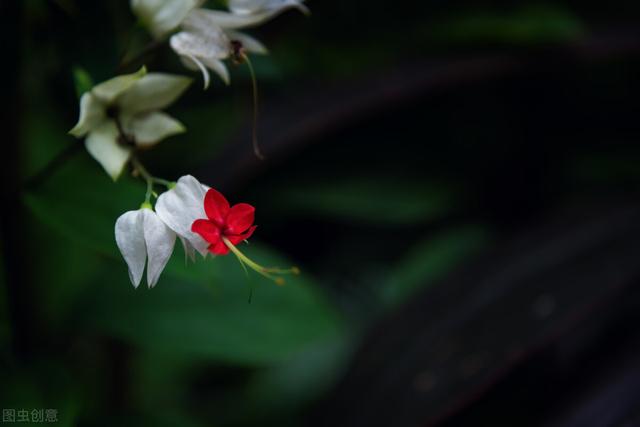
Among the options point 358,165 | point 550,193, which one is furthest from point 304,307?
point 550,193

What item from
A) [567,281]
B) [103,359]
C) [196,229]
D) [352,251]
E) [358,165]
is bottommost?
[103,359]

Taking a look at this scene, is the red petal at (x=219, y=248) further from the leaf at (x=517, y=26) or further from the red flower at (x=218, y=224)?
the leaf at (x=517, y=26)

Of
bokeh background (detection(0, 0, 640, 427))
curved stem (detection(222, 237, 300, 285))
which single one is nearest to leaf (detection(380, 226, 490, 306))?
bokeh background (detection(0, 0, 640, 427))

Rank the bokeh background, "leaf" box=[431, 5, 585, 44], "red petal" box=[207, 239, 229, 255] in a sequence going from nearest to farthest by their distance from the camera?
"red petal" box=[207, 239, 229, 255] → the bokeh background → "leaf" box=[431, 5, 585, 44]

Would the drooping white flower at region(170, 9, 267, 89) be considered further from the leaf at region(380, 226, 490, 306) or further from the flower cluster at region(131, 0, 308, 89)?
the leaf at region(380, 226, 490, 306)

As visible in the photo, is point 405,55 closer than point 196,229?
No

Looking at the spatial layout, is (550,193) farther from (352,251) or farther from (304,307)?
(304,307)

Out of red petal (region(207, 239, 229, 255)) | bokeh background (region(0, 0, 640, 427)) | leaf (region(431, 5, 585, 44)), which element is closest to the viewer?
red petal (region(207, 239, 229, 255))
